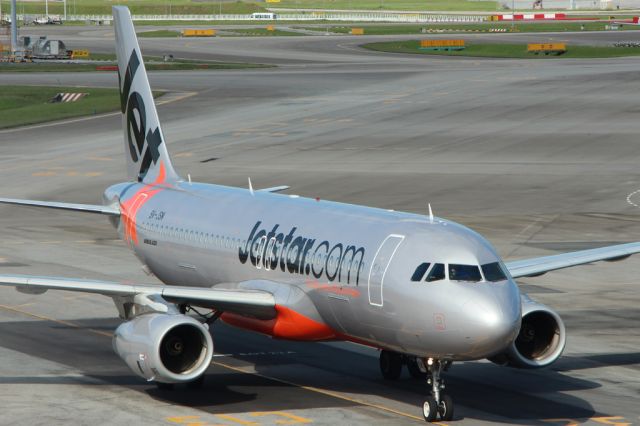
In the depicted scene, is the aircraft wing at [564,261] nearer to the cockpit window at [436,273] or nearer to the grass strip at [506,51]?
the cockpit window at [436,273]

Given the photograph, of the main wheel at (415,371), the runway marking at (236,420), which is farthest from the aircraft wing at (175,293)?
the main wheel at (415,371)

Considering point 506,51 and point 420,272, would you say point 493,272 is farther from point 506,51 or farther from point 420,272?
point 506,51

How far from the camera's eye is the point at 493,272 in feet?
88.4

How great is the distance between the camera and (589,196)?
6800 centimetres

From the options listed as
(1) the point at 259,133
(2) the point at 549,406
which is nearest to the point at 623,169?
(1) the point at 259,133

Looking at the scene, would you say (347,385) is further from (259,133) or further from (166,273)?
(259,133)

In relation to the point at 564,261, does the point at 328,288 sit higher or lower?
higher

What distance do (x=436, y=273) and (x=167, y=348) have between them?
671cm

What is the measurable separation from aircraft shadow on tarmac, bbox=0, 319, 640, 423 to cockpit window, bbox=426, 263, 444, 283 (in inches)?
147

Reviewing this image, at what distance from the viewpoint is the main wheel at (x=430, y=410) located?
27.4 meters

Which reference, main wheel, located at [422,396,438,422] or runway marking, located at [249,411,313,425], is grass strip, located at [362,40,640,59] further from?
main wheel, located at [422,396,438,422]

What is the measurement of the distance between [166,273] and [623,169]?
4562cm

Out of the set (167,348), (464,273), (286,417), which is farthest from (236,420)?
(464,273)

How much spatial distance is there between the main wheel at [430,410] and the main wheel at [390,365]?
438 cm
